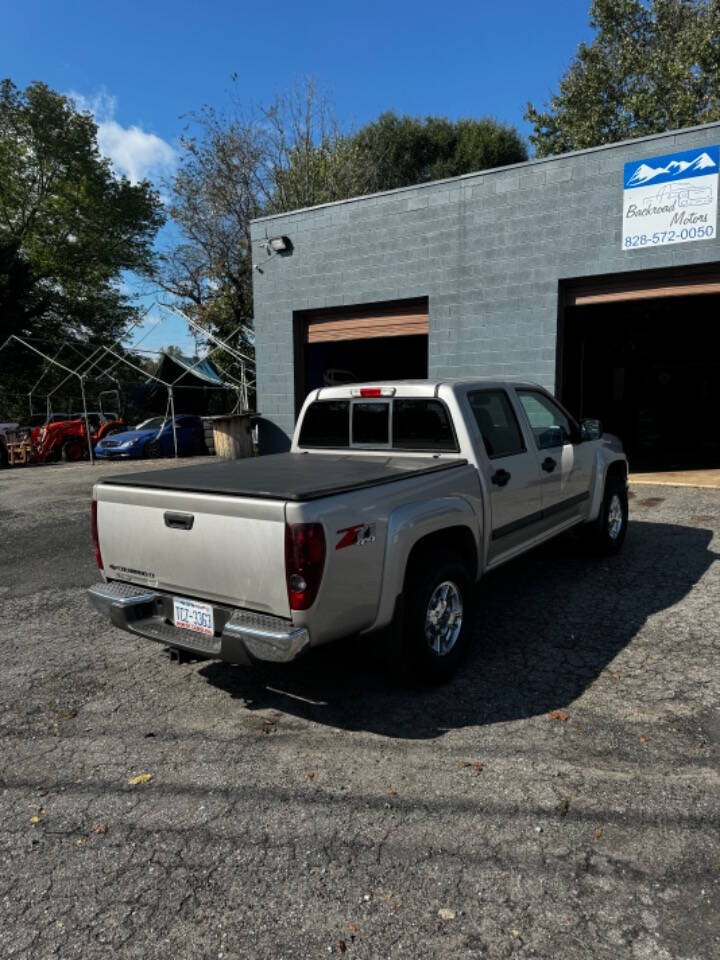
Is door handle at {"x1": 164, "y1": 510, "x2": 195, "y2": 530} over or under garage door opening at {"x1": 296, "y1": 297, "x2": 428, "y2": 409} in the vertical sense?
under

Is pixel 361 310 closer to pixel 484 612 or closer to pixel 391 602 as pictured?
pixel 484 612

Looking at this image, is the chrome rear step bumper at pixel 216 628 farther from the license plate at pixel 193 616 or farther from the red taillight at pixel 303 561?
the red taillight at pixel 303 561

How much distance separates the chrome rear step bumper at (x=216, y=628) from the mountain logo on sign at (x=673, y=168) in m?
9.41

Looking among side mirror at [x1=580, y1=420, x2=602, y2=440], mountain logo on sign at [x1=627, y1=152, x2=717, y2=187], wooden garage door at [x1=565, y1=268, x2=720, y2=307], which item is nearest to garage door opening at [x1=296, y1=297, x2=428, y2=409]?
wooden garage door at [x1=565, y1=268, x2=720, y2=307]

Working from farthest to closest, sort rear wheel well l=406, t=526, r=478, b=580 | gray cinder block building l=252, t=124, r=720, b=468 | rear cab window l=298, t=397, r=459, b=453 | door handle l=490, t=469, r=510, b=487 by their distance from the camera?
1. gray cinder block building l=252, t=124, r=720, b=468
2. rear cab window l=298, t=397, r=459, b=453
3. door handle l=490, t=469, r=510, b=487
4. rear wheel well l=406, t=526, r=478, b=580

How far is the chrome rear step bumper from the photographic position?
10.4 ft

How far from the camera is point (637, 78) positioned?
26.0 m

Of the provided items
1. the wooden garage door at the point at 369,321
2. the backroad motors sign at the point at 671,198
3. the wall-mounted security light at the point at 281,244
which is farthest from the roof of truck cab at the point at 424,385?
the wall-mounted security light at the point at 281,244

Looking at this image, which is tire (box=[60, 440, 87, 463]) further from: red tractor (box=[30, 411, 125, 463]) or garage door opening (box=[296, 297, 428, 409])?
→ garage door opening (box=[296, 297, 428, 409])

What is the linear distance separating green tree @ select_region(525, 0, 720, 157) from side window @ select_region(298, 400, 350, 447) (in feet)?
79.2

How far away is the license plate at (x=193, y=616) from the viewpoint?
3.48m

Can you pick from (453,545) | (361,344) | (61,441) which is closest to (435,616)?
(453,545)

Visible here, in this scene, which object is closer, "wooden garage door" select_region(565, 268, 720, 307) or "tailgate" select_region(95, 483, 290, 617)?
"tailgate" select_region(95, 483, 290, 617)

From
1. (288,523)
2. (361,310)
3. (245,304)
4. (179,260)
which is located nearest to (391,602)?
(288,523)
